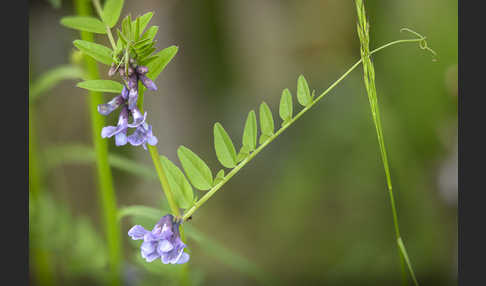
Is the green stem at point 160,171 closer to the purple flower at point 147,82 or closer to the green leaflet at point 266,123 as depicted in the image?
the purple flower at point 147,82

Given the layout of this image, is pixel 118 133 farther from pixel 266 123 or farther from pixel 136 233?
pixel 266 123

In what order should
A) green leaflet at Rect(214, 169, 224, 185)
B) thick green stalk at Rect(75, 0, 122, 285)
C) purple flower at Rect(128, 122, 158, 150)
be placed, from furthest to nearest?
thick green stalk at Rect(75, 0, 122, 285) → green leaflet at Rect(214, 169, 224, 185) → purple flower at Rect(128, 122, 158, 150)

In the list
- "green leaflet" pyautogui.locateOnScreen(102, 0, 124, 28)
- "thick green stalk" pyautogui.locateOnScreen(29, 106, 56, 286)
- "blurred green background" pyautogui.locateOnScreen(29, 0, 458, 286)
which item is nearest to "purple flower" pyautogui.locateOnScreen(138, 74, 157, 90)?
"green leaflet" pyautogui.locateOnScreen(102, 0, 124, 28)

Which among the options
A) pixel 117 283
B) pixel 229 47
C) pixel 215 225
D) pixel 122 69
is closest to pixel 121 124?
pixel 122 69

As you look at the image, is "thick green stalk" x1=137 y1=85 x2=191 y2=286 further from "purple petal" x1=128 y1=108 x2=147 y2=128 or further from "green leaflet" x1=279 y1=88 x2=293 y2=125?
"green leaflet" x1=279 y1=88 x2=293 y2=125

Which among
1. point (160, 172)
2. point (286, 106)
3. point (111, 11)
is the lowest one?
point (160, 172)

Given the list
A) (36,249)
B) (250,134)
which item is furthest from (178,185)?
(36,249)
